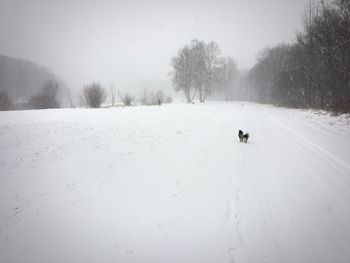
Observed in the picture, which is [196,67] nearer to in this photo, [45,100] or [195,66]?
[195,66]

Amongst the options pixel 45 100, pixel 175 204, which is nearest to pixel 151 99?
pixel 45 100

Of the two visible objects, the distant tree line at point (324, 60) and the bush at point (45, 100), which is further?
the bush at point (45, 100)

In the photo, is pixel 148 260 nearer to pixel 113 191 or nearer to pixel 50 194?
pixel 113 191

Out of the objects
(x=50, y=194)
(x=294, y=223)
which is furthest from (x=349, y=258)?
(x=50, y=194)

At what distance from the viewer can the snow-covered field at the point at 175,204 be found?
3.74m

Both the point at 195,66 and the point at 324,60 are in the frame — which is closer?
the point at 324,60

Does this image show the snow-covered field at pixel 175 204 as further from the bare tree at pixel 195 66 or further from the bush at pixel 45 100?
the bush at pixel 45 100

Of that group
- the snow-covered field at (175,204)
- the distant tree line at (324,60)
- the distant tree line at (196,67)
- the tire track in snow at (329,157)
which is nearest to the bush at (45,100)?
the distant tree line at (196,67)

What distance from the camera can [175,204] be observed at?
17.0ft

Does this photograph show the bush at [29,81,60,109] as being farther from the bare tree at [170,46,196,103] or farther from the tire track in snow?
the tire track in snow

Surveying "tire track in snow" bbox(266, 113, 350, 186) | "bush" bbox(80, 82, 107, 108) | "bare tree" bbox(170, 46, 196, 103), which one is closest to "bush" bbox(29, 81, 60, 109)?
"bush" bbox(80, 82, 107, 108)

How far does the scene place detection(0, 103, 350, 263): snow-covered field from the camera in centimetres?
374

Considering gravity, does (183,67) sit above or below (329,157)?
above

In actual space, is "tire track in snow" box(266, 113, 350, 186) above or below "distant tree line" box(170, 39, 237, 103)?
below
